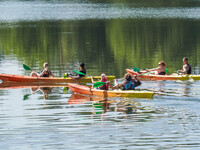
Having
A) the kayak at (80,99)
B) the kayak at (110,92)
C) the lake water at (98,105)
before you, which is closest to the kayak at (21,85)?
the lake water at (98,105)

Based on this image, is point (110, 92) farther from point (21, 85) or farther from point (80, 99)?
point (21, 85)

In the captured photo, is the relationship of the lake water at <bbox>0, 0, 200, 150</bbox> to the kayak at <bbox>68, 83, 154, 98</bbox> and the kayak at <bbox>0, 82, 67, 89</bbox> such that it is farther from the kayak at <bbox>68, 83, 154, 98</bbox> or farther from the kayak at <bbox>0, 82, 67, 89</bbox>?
the kayak at <bbox>0, 82, 67, 89</bbox>

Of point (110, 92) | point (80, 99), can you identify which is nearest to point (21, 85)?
point (80, 99)

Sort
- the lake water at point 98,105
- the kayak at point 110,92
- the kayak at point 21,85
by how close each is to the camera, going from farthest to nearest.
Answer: the kayak at point 21,85 < the kayak at point 110,92 < the lake water at point 98,105

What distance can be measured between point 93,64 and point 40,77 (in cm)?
874

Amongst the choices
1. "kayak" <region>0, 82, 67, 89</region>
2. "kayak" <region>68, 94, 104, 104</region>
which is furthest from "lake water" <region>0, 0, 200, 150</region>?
"kayak" <region>0, 82, 67, 89</region>

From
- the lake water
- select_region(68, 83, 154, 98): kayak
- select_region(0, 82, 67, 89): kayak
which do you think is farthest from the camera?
select_region(0, 82, 67, 89): kayak

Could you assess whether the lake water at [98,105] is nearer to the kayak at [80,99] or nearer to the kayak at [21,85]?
the kayak at [80,99]

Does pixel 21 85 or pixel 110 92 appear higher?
pixel 21 85

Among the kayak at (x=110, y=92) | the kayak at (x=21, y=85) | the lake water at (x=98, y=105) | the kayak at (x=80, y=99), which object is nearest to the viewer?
the lake water at (x=98, y=105)

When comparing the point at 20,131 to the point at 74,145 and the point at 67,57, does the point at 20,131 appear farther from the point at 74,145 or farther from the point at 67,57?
the point at 67,57

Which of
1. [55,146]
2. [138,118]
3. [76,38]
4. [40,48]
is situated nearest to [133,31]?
[76,38]

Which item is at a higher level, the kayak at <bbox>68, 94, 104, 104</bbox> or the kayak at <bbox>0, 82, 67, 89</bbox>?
the kayak at <bbox>0, 82, 67, 89</bbox>

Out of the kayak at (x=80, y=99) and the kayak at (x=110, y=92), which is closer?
the kayak at (x=110, y=92)
